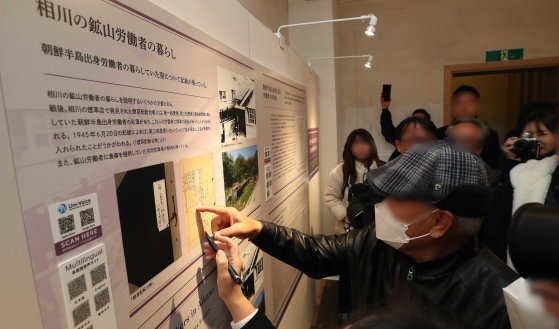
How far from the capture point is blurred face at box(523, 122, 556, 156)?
65.2 inches

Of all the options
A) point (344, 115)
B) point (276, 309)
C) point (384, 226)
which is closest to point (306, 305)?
point (276, 309)

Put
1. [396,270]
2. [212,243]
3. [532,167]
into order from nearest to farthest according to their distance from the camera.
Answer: [212,243] → [396,270] → [532,167]

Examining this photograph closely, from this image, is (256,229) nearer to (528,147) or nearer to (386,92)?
(528,147)

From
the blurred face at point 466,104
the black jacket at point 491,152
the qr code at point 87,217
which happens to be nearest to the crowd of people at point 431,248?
the qr code at point 87,217

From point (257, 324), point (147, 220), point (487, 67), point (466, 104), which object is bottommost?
point (257, 324)

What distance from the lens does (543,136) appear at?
1690mm

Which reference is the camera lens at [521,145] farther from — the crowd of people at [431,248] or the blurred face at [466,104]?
the blurred face at [466,104]

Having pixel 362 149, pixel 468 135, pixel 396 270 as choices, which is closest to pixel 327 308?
pixel 362 149

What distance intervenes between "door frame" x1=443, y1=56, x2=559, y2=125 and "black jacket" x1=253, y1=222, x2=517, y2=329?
9.83 ft

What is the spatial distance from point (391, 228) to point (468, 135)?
1252mm

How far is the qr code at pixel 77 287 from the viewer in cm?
52

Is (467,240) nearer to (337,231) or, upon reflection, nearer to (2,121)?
(2,121)

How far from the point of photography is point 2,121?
42cm

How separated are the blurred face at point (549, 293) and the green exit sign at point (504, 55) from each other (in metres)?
3.76
